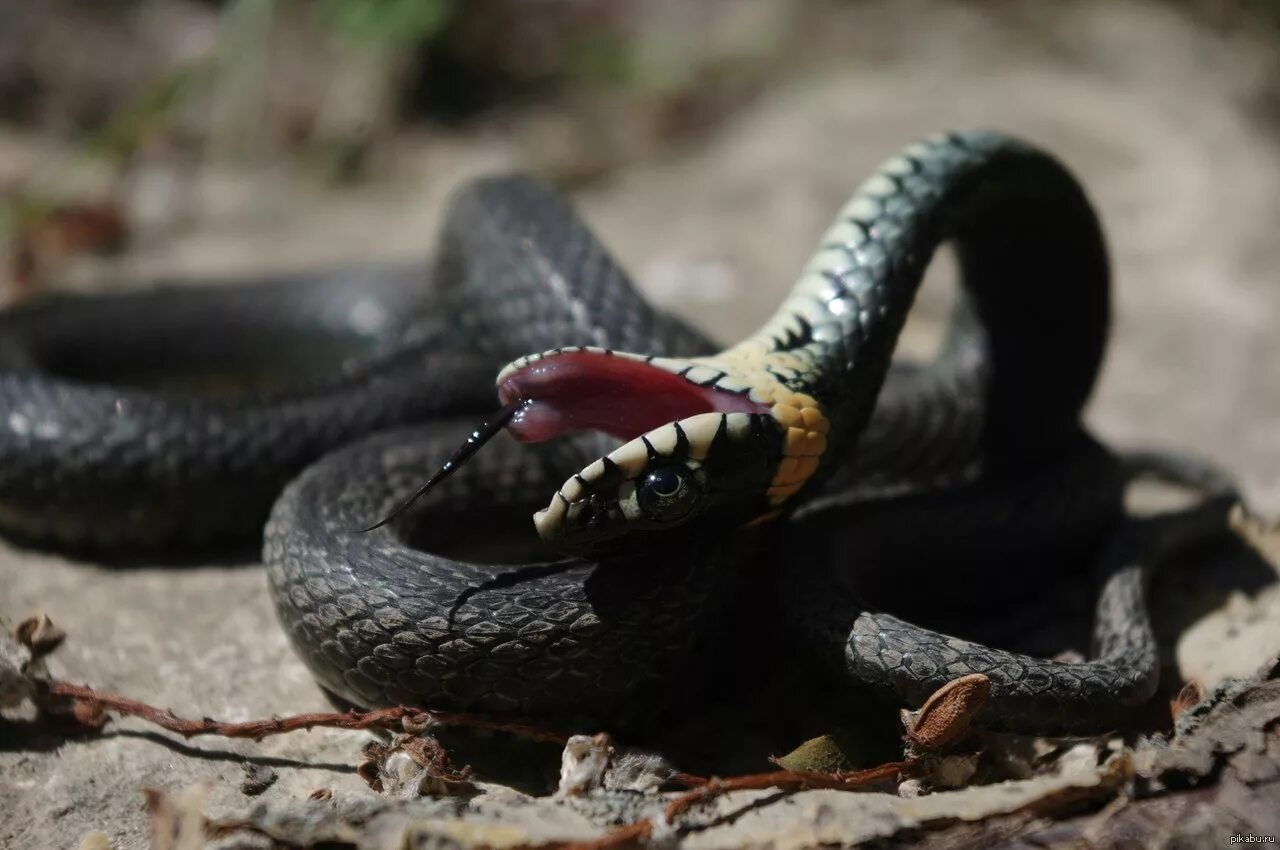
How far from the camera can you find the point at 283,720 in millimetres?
3922

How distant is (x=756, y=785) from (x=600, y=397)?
1250 mm

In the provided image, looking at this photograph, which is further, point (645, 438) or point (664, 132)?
point (664, 132)

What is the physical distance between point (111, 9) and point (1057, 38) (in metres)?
8.36

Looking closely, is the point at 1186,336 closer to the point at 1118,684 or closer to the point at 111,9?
the point at 1118,684

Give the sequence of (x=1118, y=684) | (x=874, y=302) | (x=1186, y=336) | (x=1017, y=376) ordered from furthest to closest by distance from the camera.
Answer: (x=1186, y=336)
(x=1017, y=376)
(x=874, y=302)
(x=1118, y=684)

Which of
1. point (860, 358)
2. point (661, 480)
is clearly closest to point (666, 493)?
point (661, 480)

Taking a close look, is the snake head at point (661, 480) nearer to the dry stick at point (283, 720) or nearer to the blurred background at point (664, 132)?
the dry stick at point (283, 720)

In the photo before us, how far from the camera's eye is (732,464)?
379 cm

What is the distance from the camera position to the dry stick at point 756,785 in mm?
3150

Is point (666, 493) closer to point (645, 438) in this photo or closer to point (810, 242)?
point (645, 438)

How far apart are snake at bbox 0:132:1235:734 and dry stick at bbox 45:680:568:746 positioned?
0.20 feet

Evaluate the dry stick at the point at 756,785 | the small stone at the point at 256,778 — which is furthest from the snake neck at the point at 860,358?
the small stone at the point at 256,778

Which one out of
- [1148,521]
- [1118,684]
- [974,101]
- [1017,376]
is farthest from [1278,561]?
[974,101]

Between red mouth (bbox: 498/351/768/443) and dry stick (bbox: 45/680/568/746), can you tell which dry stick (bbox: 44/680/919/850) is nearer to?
dry stick (bbox: 45/680/568/746)
